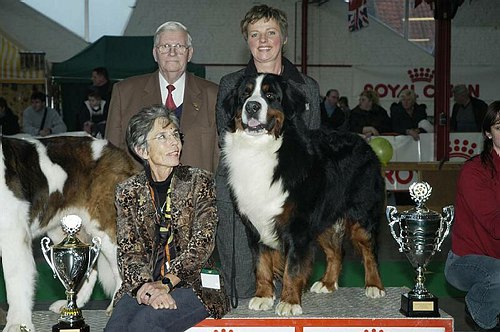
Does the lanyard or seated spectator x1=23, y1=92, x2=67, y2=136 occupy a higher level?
seated spectator x1=23, y1=92, x2=67, y2=136

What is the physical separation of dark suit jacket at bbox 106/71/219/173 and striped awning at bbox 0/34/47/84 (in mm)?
11964

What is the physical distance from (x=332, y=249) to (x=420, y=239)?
60 cm

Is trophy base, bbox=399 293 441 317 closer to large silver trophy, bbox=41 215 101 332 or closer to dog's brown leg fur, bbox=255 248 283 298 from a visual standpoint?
dog's brown leg fur, bbox=255 248 283 298

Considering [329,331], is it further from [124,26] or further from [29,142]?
[124,26]

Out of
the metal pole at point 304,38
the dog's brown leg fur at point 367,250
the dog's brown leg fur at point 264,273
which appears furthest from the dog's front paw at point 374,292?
the metal pole at point 304,38

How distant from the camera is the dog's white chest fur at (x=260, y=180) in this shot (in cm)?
400

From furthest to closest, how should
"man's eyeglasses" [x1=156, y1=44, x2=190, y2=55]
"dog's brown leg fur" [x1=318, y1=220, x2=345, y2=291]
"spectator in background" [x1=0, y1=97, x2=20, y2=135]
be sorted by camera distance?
"spectator in background" [x1=0, y1=97, x2=20, y2=135]
"man's eyeglasses" [x1=156, y1=44, x2=190, y2=55]
"dog's brown leg fur" [x1=318, y1=220, x2=345, y2=291]

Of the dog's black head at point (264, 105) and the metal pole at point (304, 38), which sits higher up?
the metal pole at point (304, 38)

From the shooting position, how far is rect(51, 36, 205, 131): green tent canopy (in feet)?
51.0

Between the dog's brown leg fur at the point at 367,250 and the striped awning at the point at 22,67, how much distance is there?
42.7ft

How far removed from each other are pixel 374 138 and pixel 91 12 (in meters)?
10.0

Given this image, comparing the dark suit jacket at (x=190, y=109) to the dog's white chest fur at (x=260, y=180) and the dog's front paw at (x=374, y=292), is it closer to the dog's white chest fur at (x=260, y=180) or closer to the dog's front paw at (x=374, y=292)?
the dog's white chest fur at (x=260, y=180)

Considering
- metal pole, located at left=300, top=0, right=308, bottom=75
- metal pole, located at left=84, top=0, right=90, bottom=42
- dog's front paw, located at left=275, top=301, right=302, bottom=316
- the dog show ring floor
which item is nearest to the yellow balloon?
the dog show ring floor

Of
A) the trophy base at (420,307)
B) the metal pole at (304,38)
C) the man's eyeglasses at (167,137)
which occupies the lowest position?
the trophy base at (420,307)
